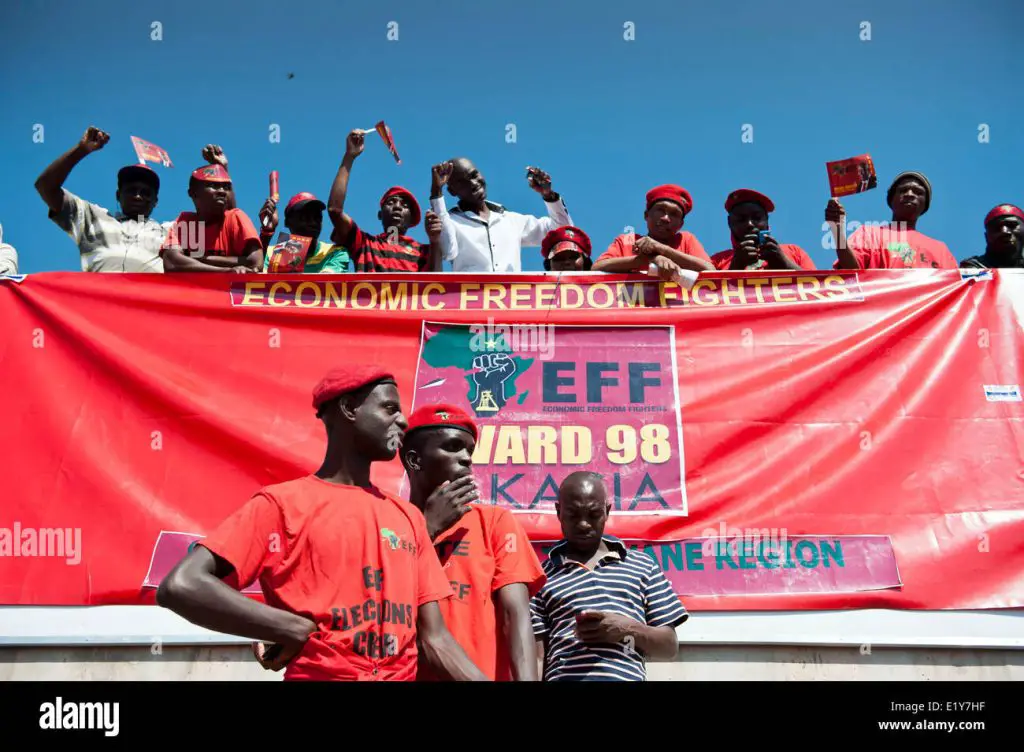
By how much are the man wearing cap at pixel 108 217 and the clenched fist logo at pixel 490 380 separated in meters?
2.21

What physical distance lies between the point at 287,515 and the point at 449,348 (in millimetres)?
2607

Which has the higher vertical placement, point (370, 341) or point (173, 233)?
point (173, 233)

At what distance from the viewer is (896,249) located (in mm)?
5746

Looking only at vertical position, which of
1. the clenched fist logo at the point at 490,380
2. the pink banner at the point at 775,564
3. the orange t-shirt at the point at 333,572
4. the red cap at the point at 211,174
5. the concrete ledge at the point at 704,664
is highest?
the red cap at the point at 211,174

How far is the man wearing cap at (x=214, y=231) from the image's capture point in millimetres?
5430

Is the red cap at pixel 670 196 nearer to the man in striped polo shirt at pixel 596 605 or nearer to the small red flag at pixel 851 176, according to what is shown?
the small red flag at pixel 851 176

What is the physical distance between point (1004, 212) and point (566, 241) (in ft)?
8.75

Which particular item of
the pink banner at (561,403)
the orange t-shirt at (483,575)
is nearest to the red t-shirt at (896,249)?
the pink banner at (561,403)

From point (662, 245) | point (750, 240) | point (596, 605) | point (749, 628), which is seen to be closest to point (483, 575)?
point (596, 605)

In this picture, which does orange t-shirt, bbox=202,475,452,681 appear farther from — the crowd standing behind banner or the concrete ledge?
the crowd standing behind banner

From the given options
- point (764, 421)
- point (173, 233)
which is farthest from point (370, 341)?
point (764, 421)
